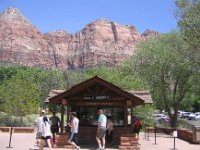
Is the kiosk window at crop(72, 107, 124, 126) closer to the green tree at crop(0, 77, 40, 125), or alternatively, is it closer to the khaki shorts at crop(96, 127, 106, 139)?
the khaki shorts at crop(96, 127, 106, 139)

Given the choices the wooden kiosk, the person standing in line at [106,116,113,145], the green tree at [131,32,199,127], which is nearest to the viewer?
the wooden kiosk

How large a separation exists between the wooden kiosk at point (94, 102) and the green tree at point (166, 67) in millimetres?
16707

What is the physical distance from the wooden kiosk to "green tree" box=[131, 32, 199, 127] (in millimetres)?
16707

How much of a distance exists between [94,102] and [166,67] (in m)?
20.6

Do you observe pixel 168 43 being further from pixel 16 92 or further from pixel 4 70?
pixel 4 70

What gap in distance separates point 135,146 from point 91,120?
413cm

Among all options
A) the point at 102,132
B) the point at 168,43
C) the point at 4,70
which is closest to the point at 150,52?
the point at 168,43

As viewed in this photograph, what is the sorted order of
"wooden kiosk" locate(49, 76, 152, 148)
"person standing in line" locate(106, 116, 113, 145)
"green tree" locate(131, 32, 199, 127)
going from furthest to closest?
"green tree" locate(131, 32, 199, 127) → "person standing in line" locate(106, 116, 113, 145) → "wooden kiosk" locate(49, 76, 152, 148)

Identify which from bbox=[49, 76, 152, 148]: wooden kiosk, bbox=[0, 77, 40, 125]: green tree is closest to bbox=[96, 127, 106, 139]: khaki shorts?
bbox=[49, 76, 152, 148]: wooden kiosk

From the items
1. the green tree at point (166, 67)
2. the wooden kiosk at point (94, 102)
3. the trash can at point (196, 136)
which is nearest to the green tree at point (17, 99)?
the green tree at point (166, 67)

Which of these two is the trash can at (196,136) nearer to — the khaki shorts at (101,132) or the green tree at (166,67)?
the khaki shorts at (101,132)

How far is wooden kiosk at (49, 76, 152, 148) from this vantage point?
1956 centimetres

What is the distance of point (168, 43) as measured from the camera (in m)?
40.0

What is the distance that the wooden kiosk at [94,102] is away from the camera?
770 inches
